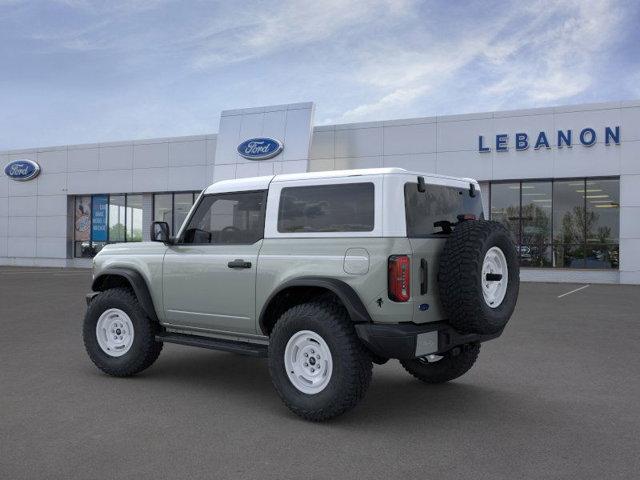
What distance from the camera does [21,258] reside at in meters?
33.0

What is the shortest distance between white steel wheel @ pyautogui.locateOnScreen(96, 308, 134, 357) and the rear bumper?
294 centimetres

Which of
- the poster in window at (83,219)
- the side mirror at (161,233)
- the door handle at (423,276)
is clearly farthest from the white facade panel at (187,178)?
the door handle at (423,276)

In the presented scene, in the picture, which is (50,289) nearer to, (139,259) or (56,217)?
(139,259)

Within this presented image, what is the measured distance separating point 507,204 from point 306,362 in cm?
2037

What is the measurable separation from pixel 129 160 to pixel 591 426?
2836cm

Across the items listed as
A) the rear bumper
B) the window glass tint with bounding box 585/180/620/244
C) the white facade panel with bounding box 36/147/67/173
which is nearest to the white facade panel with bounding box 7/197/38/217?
the white facade panel with bounding box 36/147/67/173

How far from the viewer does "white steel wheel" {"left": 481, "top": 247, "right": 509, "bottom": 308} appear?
520cm

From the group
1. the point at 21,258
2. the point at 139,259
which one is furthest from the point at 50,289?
the point at 21,258

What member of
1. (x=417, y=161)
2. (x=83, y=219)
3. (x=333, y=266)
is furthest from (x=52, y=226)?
(x=333, y=266)

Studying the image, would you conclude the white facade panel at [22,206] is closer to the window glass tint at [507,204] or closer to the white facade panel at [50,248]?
the white facade panel at [50,248]

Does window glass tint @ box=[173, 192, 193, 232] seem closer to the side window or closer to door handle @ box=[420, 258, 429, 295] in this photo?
the side window

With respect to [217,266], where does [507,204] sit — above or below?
above

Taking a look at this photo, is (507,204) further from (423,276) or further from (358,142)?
(423,276)

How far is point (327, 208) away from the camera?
5332 millimetres
